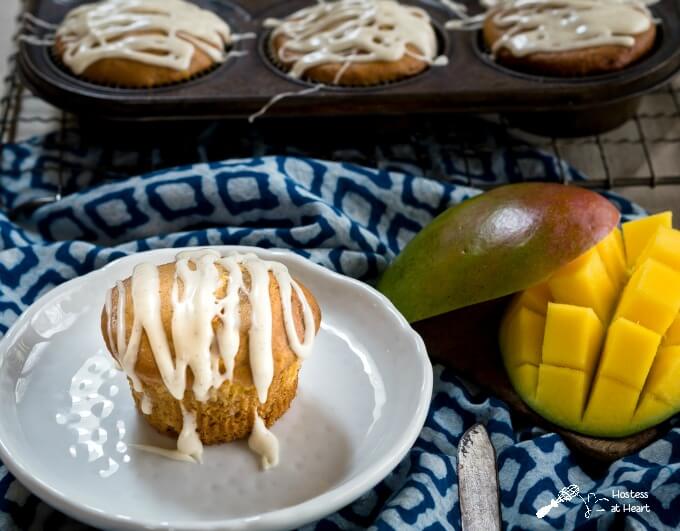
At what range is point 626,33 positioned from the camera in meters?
2.07

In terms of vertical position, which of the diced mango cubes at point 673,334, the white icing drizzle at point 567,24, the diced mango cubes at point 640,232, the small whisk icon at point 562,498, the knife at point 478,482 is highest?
the white icing drizzle at point 567,24

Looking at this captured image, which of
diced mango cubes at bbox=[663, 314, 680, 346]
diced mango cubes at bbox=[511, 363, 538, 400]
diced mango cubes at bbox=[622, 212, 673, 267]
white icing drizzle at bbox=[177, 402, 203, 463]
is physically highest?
diced mango cubes at bbox=[622, 212, 673, 267]

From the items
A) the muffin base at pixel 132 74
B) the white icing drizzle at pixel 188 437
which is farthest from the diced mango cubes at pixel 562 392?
the muffin base at pixel 132 74

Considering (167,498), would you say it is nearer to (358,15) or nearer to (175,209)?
(175,209)

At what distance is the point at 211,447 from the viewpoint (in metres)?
1.29

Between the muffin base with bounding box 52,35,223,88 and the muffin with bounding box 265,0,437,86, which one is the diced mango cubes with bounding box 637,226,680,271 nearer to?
the muffin with bounding box 265,0,437,86

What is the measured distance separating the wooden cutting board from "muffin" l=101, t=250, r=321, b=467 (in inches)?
12.7

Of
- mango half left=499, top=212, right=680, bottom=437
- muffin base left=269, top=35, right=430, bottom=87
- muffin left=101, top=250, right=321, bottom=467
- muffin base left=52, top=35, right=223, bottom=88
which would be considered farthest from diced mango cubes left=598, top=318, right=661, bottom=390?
muffin base left=52, top=35, right=223, bottom=88

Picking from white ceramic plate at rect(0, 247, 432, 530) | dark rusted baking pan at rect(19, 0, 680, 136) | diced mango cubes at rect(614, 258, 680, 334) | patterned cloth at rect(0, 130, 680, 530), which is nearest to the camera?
white ceramic plate at rect(0, 247, 432, 530)

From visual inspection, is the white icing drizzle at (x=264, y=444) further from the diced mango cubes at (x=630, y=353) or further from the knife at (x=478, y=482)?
the diced mango cubes at (x=630, y=353)

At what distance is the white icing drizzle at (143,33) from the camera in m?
2.06

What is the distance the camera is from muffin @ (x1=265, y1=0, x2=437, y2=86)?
2.04 meters

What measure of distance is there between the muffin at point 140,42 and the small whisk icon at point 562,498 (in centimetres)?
124

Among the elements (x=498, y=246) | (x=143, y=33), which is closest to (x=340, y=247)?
(x=498, y=246)
